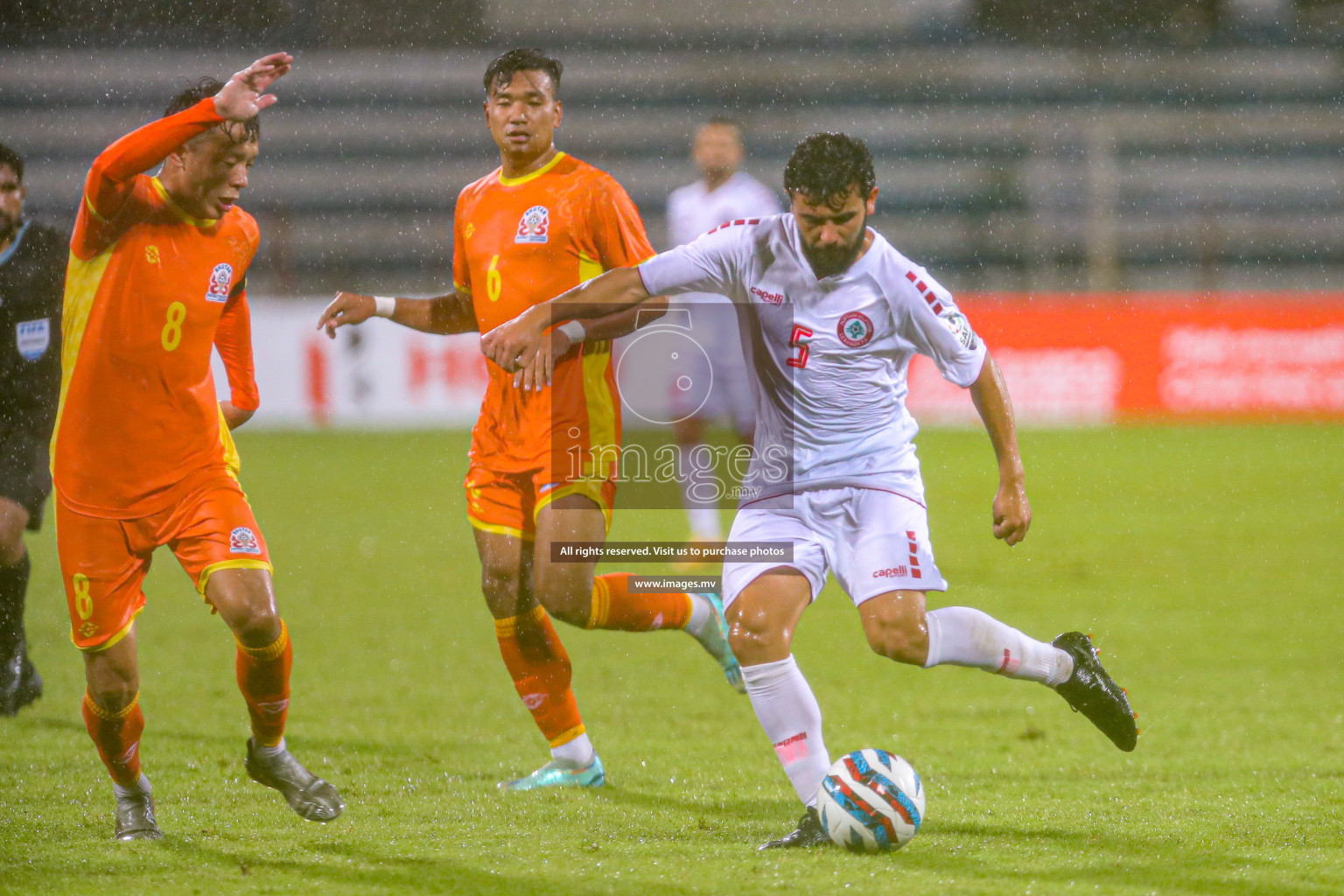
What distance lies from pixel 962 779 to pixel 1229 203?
16897 mm

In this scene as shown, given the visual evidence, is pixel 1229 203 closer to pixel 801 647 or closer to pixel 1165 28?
pixel 1165 28

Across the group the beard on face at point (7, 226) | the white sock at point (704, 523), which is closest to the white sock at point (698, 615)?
the beard on face at point (7, 226)

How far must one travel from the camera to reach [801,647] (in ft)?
22.5

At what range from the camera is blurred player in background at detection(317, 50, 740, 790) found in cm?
446

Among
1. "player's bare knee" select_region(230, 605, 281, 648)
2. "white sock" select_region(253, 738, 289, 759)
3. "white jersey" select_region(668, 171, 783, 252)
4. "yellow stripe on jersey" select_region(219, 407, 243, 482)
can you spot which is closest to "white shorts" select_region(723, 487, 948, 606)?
"player's bare knee" select_region(230, 605, 281, 648)

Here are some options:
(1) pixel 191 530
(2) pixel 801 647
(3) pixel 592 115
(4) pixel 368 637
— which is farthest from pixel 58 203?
(1) pixel 191 530

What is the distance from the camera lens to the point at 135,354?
3.89 m

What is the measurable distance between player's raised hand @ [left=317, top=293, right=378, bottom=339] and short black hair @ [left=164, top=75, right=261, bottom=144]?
24.1 inches

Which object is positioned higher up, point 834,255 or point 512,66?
point 512,66

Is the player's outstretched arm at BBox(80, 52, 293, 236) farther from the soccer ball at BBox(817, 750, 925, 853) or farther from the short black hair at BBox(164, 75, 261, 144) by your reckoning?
the soccer ball at BBox(817, 750, 925, 853)

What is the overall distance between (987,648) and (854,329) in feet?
3.27

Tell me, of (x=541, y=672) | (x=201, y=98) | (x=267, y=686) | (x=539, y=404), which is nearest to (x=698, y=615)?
(x=541, y=672)

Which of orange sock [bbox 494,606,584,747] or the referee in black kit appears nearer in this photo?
orange sock [bbox 494,606,584,747]

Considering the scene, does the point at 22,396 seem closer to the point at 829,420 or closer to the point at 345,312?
the point at 345,312
